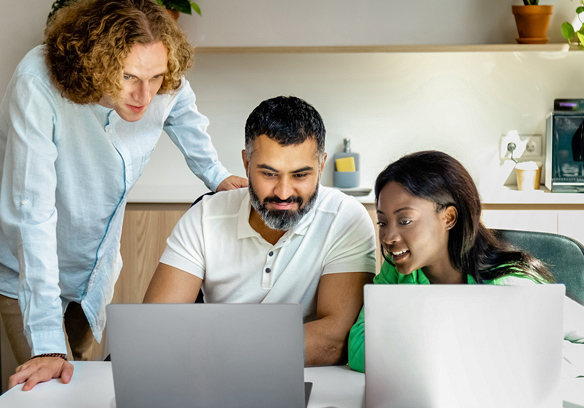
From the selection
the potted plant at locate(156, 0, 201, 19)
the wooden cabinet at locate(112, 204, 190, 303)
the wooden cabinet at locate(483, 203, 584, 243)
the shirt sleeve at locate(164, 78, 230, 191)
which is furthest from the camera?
the potted plant at locate(156, 0, 201, 19)

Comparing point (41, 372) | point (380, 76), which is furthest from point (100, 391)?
point (380, 76)

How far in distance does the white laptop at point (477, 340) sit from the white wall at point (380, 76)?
2353 millimetres

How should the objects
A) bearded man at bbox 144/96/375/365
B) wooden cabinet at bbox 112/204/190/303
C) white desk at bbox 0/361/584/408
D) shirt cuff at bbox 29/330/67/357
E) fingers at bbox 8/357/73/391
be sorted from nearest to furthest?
1. white desk at bbox 0/361/584/408
2. fingers at bbox 8/357/73/391
3. shirt cuff at bbox 29/330/67/357
4. bearded man at bbox 144/96/375/365
5. wooden cabinet at bbox 112/204/190/303

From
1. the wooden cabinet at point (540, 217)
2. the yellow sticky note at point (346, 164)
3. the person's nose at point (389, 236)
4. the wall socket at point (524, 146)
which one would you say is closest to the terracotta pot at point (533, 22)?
the wall socket at point (524, 146)

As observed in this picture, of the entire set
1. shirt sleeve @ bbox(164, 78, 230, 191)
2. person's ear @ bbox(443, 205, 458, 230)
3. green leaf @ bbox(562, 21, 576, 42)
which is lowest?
person's ear @ bbox(443, 205, 458, 230)

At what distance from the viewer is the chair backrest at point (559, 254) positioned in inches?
64.3

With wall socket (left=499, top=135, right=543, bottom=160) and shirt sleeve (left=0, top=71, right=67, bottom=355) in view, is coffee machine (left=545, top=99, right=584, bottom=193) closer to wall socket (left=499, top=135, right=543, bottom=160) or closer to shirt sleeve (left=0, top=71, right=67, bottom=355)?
wall socket (left=499, top=135, right=543, bottom=160)

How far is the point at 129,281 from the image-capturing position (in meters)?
3.09

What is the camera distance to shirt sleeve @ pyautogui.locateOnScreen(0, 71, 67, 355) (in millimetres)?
1471

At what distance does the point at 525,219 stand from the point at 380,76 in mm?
1067

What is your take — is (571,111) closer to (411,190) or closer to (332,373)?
(411,190)

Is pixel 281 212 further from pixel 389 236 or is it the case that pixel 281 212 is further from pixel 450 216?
pixel 450 216

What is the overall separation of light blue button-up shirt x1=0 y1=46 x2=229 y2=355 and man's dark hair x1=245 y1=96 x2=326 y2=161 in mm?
483

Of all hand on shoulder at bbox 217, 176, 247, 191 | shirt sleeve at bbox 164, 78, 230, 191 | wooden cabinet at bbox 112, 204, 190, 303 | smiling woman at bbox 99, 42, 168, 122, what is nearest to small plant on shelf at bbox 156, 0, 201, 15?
wooden cabinet at bbox 112, 204, 190, 303
